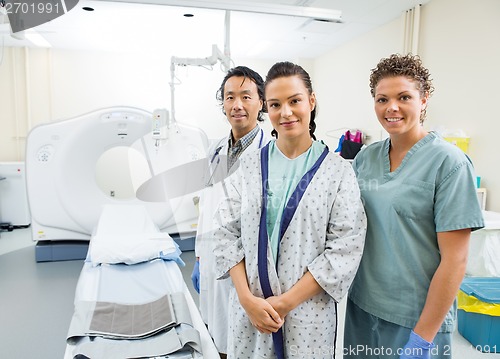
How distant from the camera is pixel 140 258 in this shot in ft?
6.87

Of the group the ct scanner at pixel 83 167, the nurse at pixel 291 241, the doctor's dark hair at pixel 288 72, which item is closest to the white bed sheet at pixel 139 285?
the nurse at pixel 291 241

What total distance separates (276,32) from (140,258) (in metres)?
2.94

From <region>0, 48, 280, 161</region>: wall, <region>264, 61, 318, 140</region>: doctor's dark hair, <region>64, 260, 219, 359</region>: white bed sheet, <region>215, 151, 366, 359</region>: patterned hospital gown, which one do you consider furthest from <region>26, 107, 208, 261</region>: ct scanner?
<region>215, 151, 366, 359</region>: patterned hospital gown

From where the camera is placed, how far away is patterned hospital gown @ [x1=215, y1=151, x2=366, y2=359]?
94 cm

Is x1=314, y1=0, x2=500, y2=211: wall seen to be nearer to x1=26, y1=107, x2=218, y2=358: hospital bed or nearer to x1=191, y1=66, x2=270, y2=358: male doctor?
x1=191, y1=66, x2=270, y2=358: male doctor

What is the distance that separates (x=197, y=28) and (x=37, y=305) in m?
2.92

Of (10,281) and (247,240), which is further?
(10,281)

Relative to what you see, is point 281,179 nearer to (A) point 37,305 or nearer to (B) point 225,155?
(B) point 225,155

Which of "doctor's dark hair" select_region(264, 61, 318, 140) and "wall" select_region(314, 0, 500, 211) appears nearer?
"doctor's dark hair" select_region(264, 61, 318, 140)

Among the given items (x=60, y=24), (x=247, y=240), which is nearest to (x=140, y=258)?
(x=247, y=240)

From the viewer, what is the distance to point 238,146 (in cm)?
150

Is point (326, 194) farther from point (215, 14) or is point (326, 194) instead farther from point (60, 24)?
point (60, 24)

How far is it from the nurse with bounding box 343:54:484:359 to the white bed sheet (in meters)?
0.63

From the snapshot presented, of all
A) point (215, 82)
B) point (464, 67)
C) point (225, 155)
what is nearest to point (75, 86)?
point (215, 82)
